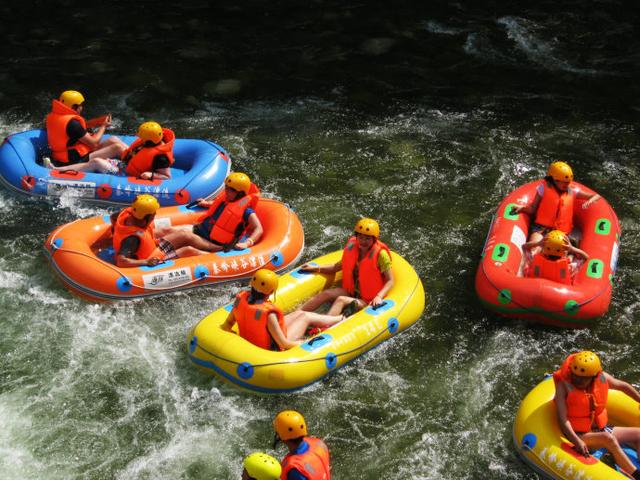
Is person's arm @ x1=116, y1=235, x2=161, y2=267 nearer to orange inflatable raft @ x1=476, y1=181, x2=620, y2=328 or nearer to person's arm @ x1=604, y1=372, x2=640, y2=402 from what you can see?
A: orange inflatable raft @ x1=476, y1=181, x2=620, y2=328

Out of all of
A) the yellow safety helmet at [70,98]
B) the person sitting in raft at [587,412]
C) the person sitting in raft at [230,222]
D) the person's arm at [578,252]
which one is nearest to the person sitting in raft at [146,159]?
the yellow safety helmet at [70,98]

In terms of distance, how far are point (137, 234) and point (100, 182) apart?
5.92 ft

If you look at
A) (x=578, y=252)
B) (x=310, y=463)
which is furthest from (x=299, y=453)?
(x=578, y=252)

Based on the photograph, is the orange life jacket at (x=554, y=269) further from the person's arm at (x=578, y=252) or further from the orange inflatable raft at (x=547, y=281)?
the person's arm at (x=578, y=252)

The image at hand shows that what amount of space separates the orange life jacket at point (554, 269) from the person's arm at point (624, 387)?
163cm

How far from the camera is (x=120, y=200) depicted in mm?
10836

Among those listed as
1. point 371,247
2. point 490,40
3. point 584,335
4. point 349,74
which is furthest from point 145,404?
point 490,40

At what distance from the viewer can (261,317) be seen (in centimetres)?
811

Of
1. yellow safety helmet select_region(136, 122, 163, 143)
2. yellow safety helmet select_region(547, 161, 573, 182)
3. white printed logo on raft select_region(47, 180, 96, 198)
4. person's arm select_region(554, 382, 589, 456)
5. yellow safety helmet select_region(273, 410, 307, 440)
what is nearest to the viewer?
yellow safety helmet select_region(273, 410, 307, 440)

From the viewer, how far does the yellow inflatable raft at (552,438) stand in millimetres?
7020

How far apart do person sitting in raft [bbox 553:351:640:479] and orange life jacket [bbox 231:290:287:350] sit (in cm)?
268

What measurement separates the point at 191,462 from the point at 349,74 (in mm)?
8797

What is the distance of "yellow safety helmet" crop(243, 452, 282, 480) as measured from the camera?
6.11 m

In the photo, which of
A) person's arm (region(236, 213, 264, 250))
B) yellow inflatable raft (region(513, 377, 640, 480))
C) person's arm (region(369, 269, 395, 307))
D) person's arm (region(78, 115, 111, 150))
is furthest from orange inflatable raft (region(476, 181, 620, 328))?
person's arm (region(78, 115, 111, 150))
